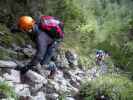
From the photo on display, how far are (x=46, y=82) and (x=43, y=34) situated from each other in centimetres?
106

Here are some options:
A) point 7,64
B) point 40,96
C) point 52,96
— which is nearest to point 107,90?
point 52,96

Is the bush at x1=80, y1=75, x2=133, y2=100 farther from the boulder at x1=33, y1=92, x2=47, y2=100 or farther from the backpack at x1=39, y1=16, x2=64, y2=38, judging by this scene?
the backpack at x1=39, y1=16, x2=64, y2=38

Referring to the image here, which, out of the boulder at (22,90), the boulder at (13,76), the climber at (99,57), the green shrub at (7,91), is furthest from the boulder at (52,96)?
the climber at (99,57)

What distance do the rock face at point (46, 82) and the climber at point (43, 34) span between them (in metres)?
0.23

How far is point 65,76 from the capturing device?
384 inches

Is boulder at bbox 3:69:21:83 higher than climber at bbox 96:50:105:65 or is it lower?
lower

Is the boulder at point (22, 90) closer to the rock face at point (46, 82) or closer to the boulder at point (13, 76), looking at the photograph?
the rock face at point (46, 82)

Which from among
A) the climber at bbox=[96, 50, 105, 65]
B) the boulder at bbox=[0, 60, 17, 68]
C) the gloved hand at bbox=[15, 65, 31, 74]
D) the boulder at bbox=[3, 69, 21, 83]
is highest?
the climber at bbox=[96, 50, 105, 65]

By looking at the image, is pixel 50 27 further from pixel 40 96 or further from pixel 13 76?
pixel 40 96

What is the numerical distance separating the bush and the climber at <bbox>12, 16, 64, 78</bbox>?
0.95 meters

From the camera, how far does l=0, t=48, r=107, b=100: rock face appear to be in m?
8.23

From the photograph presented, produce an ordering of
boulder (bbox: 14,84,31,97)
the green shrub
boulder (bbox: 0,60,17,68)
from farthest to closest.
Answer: boulder (bbox: 0,60,17,68), boulder (bbox: 14,84,31,97), the green shrub

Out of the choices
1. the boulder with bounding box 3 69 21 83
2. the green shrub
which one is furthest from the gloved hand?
the green shrub

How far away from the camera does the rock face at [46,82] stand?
27.0 feet
